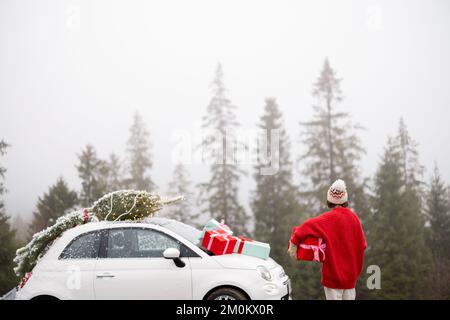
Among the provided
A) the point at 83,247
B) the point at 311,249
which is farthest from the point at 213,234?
the point at 83,247

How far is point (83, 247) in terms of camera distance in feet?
23.7

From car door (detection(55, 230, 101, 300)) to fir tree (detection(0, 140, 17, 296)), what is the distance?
79.6 feet

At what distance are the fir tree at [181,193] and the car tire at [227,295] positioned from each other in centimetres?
3071

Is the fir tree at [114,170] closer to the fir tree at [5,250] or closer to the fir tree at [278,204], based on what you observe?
the fir tree at [5,250]

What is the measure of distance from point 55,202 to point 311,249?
32743 millimetres

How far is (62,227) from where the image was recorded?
7977 mm

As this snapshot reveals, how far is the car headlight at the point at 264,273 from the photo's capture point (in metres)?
6.99

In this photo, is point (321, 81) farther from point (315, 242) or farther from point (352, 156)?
point (315, 242)

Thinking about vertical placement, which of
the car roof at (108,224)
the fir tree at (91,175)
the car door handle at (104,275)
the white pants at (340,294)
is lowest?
the white pants at (340,294)

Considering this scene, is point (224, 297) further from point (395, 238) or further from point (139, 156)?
point (139, 156)

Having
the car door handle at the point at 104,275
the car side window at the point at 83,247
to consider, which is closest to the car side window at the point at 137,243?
the car side window at the point at 83,247

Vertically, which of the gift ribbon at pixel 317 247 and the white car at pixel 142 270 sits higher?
the gift ribbon at pixel 317 247

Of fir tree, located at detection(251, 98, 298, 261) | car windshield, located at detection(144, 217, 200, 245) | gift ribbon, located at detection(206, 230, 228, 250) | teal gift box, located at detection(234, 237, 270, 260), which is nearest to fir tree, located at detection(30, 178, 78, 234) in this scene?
fir tree, located at detection(251, 98, 298, 261)

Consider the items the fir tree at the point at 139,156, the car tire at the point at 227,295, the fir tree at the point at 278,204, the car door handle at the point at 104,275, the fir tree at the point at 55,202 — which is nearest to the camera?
the car tire at the point at 227,295
